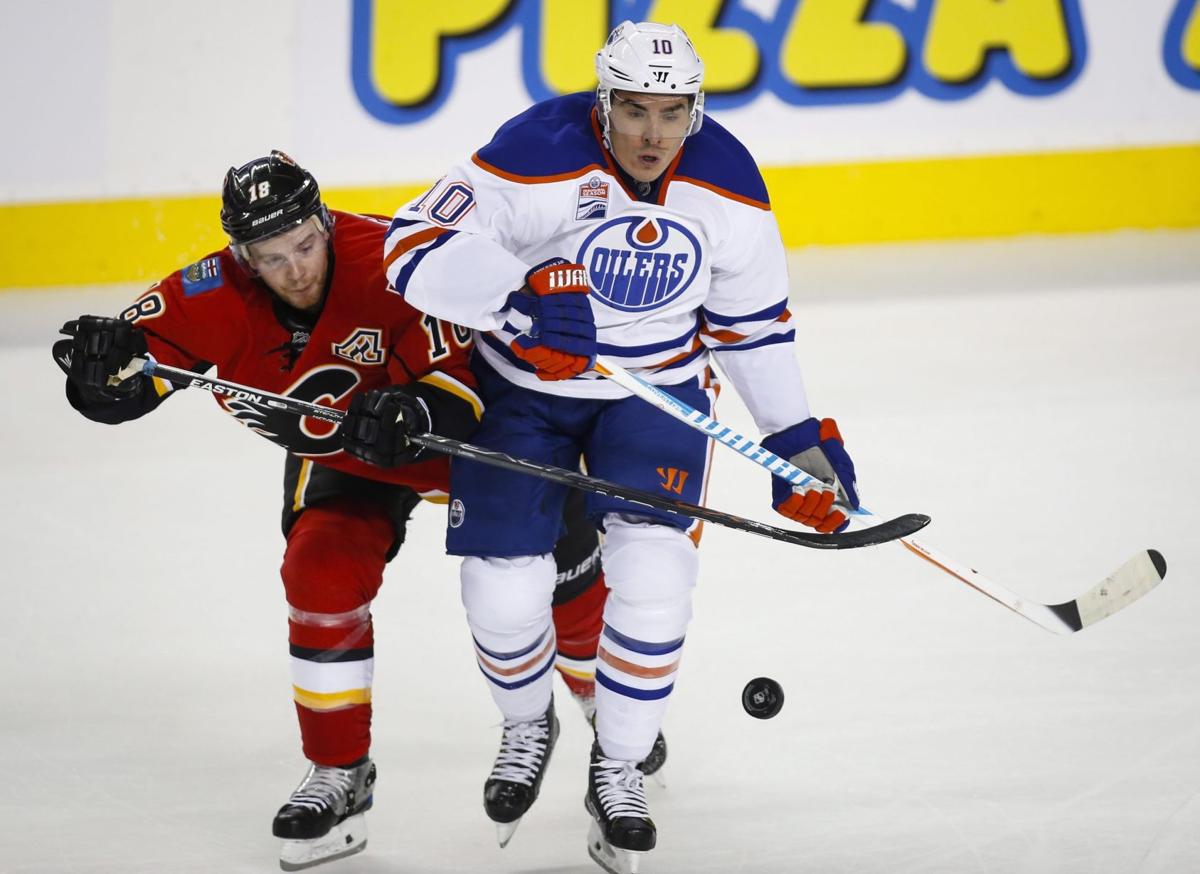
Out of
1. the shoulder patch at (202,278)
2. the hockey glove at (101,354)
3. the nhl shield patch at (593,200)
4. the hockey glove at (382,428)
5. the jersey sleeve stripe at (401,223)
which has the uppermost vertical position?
the nhl shield patch at (593,200)

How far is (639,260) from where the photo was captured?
8.29 feet

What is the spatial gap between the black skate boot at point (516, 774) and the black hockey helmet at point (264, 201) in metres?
0.89

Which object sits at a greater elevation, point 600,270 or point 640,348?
point 600,270

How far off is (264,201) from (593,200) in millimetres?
507

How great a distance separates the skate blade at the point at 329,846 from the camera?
2.55 metres

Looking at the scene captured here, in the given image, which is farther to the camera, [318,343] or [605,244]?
[318,343]

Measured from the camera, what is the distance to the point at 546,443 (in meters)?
2.62

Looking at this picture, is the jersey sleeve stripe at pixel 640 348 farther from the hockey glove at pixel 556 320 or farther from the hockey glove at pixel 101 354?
the hockey glove at pixel 101 354

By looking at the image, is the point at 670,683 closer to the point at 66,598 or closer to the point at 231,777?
the point at 231,777

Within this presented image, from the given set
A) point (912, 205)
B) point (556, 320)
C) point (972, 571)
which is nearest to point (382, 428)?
point (556, 320)

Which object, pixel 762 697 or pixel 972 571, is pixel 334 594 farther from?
pixel 972 571

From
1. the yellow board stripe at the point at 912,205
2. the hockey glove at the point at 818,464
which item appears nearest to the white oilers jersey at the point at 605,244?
the hockey glove at the point at 818,464

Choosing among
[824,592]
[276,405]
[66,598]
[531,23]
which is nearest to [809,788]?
[824,592]

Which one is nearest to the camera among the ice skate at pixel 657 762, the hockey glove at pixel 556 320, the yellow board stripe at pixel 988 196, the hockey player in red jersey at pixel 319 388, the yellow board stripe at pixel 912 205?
the hockey glove at pixel 556 320
